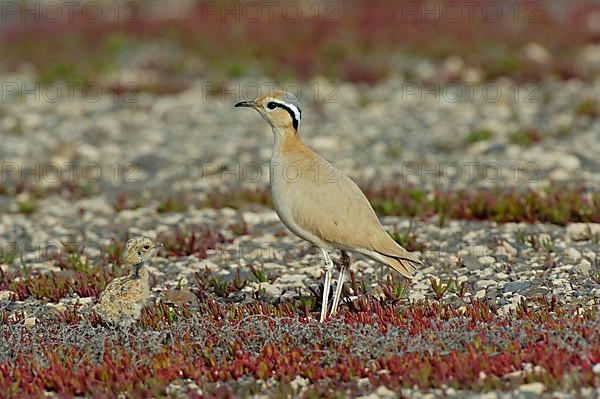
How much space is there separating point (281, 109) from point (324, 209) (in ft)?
3.77

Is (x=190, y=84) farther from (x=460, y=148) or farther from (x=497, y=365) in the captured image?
(x=497, y=365)

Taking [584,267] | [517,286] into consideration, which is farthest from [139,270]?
[584,267]

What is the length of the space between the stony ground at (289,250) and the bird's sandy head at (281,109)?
177 cm

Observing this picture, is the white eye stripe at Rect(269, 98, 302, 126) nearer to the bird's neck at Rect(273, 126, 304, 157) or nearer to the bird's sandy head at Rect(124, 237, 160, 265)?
the bird's neck at Rect(273, 126, 304, 157)

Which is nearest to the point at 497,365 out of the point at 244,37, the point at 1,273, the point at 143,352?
the point at 143,352

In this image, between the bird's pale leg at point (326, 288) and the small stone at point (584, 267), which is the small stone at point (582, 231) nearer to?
the small stone at point (584, 267)

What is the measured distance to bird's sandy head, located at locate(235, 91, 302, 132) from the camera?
9.58 meters

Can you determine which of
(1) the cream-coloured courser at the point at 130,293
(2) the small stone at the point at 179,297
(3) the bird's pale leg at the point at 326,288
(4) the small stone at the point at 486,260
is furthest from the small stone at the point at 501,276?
(1) the cream-coloured courser at the point at 130,293

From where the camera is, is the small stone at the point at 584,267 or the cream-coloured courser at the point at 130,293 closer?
the cream-coloured courser at the point at 130,293

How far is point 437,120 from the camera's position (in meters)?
19.7

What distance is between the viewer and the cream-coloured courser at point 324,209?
9087mm

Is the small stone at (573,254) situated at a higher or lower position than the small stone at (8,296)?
higher

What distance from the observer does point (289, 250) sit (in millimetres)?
12281

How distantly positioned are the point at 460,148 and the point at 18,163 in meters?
7.87
